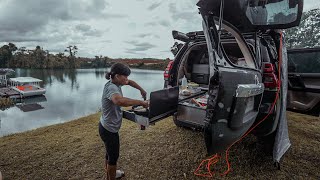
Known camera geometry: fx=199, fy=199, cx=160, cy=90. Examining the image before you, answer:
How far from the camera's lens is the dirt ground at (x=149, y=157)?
9.98 feet

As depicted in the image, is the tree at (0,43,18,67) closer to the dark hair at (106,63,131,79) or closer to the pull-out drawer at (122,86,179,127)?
the dark hair at (106,63,131,79)

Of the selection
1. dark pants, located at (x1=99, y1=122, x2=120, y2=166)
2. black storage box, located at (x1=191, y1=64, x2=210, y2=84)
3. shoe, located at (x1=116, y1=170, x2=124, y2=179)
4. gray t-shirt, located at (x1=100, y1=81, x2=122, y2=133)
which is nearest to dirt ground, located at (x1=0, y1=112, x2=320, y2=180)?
shoe, located at (x1=116, y1=170, x2=124, y2=179)

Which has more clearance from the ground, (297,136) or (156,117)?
(156,117)

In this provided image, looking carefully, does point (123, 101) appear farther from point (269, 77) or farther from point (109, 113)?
point (269, 77)

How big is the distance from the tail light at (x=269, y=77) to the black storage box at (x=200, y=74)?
2.24 meters

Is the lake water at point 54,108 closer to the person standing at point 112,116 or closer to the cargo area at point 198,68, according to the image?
the cargo area at point 198,68

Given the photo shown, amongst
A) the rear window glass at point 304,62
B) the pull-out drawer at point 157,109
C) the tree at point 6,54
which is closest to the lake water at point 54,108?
the pull-out drawer at point 157,109

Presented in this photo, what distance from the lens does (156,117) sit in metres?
2.56

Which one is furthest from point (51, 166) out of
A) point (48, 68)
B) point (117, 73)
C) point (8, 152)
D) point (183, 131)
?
point (48, 68)

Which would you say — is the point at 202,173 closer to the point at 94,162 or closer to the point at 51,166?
the point at 94,162

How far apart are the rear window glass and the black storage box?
1.74 m

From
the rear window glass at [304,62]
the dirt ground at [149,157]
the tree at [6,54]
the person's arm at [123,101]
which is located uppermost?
the tree at [6,54]

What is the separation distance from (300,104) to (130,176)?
10.5 ft

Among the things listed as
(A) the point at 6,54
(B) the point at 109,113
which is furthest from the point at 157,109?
(A) the point at 6,54
